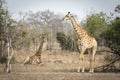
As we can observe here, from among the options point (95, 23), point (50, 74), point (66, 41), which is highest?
point (95, 23)

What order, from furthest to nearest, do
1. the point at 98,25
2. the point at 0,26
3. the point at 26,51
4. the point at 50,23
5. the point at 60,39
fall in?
1. the point at 50,23
2. the point at 60,39
3. the point at 26,51
4. the point at 98,25
5. the point at 0,26

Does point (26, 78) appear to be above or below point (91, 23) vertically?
below

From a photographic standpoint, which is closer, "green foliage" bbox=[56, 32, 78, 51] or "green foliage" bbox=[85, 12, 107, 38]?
"green foliage" bbox=[85, 12, 107, 38]

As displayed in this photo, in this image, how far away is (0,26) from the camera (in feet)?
66.8

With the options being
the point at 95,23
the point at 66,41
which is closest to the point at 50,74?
the point at 95,23

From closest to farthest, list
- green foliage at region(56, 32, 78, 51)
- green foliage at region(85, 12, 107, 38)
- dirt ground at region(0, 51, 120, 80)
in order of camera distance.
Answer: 1. dirt ground at region(0, 51, 120, 80)
2. green foliage at region(85, 12, 107, 38)
3. green foliage at region(56, 32, 78, 51)

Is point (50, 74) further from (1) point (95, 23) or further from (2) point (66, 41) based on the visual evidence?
(2) point (66, 41)

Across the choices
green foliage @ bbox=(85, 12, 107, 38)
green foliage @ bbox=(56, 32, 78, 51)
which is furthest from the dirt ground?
green foliage @ bbox=(56, 32, 78, 51)

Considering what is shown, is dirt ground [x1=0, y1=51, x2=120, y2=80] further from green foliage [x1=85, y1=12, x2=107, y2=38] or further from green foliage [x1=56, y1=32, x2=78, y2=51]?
green foliage [x1=56, y1=32, x2=78, y2=51]

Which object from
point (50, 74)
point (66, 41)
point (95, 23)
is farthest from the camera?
point (66, 41)

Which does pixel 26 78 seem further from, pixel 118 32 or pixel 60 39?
pixel 60 39

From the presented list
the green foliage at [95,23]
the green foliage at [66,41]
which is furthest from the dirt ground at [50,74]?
the green foliage at [66,41]

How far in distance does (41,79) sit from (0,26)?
338 inches

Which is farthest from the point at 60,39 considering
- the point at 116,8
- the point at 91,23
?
the point at 116,8
